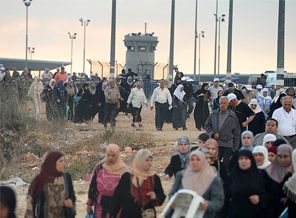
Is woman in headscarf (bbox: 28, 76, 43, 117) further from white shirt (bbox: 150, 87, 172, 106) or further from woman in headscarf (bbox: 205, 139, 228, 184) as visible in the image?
woman in headscarf (bbox: 205, 139, 228, 184)

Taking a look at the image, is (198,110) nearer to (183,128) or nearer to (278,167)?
(183,128)

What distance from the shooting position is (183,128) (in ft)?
82.6

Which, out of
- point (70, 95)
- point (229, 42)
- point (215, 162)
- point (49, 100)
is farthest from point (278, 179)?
point (229, 42)

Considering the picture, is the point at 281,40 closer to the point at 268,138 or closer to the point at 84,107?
the point at 84,107

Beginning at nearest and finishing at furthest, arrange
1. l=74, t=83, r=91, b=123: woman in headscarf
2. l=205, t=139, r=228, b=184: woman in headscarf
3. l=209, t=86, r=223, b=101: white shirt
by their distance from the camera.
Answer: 1. l=205, t=139, r=228, b=184: woman in headscarf
2. l=209, t=86, r=223, b=101: white shirt
3. l=74, t=83, r=91, b=123: woman in headscarf

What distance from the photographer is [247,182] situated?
28.7 feet

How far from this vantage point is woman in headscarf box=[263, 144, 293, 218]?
29.5 ft

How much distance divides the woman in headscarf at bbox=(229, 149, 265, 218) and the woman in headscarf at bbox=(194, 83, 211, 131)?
530 inches

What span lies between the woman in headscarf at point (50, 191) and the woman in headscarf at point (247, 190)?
5.86ft

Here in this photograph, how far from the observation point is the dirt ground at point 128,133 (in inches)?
547

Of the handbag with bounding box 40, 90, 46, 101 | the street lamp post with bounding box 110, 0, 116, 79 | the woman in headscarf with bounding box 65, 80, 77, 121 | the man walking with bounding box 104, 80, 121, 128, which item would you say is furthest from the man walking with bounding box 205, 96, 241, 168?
the street lamp post with bounding box 110, 0, 116, 79

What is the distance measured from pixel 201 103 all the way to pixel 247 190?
1411cm

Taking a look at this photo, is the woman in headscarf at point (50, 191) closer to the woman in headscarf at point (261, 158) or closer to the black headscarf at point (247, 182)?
the black headscarf at point (247, 182)

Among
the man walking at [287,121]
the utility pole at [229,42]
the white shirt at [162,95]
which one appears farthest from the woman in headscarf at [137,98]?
the utility pole at [229,42]
